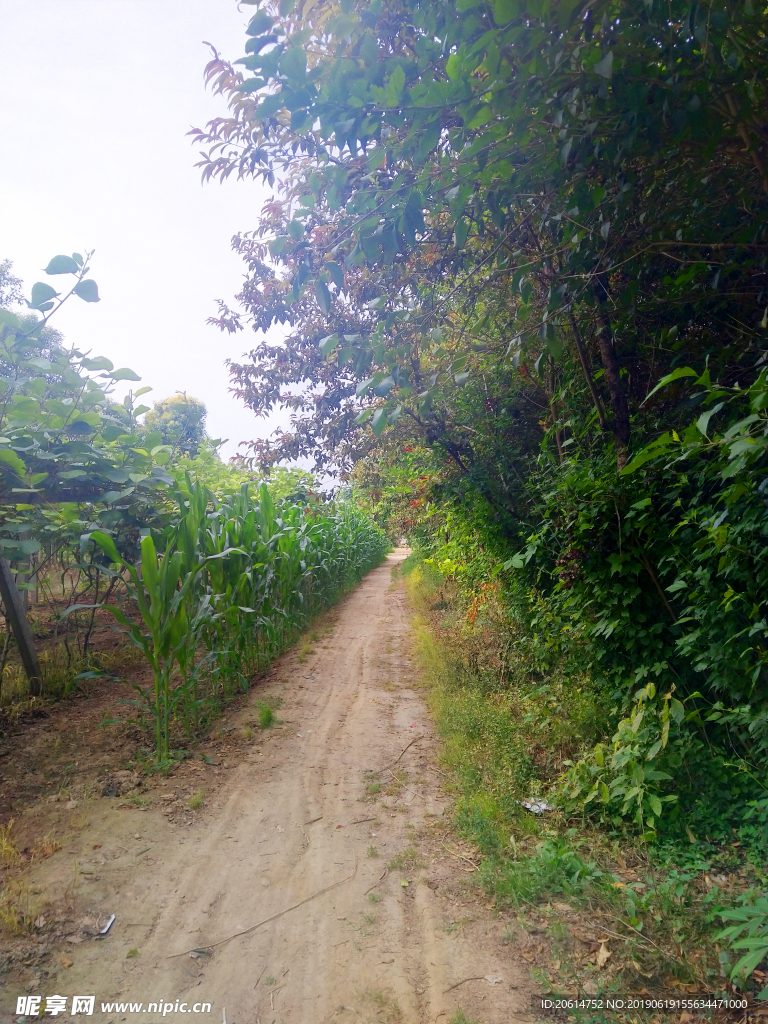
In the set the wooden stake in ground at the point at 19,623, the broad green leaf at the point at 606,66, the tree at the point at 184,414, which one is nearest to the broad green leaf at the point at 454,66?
the broad green leaf at the point at 606,66

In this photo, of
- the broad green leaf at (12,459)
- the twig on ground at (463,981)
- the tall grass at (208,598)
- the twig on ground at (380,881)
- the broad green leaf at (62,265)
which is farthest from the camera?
the tall grass at (208,598)

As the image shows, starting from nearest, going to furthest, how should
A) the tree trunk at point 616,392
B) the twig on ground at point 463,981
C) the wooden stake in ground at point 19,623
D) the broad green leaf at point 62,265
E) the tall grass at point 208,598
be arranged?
1. the twig on ground at point 463,981
2. the broad green leaf at point 62,265
3. the tree trunk at point 616,392
4. the tall grass at point 208,598
5. the wooden stake in ground at point 19,623

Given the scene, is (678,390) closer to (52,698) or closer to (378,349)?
(378,349)

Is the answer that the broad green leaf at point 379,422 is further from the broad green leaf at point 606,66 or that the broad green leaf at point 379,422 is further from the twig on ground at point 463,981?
the twig on ground at point 463,981

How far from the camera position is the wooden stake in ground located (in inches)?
175

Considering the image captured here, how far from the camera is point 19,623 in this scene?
4609mm

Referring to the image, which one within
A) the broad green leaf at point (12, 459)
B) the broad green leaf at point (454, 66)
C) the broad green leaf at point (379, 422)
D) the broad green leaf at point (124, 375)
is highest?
the broad green leaf at point (454, 66)

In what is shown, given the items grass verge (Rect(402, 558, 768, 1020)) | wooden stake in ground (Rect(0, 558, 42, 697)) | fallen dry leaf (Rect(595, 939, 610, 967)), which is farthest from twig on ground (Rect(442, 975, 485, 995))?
wooden stake in ground (Rect(0, 558, 42, 697))

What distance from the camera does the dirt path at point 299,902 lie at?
2.26m

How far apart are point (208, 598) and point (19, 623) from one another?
153cm

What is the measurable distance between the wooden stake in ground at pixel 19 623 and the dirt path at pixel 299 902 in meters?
1.80

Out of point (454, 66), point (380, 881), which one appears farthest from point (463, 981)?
point (454, 66)

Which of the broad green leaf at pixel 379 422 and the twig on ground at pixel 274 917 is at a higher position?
the broad green leaf at pixel 379 422

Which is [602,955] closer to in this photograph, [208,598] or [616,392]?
[616,392]
